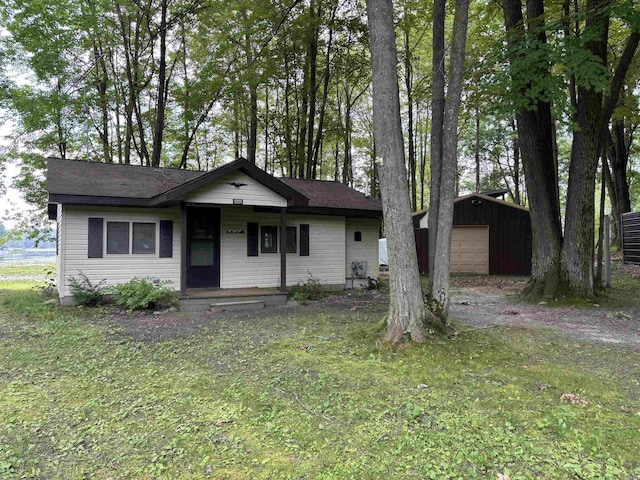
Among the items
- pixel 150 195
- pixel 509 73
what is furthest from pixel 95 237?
pixel 509 73

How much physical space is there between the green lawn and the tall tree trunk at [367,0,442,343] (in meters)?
0.43

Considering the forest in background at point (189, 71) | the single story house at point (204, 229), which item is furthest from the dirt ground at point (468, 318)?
the forest in background at point (189, 71)

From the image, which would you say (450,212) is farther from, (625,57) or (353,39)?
(353,39)

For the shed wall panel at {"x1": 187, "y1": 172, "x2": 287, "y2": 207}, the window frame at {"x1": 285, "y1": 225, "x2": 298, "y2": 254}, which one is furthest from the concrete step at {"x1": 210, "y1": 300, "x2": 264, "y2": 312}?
the window frame at {"x1": 285, "y1": 225, "x2": 298, "y2": 254}

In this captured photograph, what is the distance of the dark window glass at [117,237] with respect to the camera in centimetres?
847

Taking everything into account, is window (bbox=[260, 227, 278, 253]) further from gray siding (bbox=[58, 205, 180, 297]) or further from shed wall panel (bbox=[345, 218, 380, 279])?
shed wall panel (bbox=[345, 218, 380, 279])

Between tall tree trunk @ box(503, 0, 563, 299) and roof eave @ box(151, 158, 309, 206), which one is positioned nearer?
roof eave @ box(151, 158, 309, 206)

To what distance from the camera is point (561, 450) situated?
242 centimetres

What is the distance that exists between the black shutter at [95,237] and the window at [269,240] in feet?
12.4

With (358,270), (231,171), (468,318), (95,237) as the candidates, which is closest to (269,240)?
(231,171)

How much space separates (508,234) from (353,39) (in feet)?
32.0

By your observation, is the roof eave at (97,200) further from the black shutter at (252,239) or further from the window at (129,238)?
the black shutter at (252,239)

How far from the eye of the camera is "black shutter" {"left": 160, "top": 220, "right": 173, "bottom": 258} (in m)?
8.96

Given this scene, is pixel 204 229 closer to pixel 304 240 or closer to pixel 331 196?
pixel 304 240
